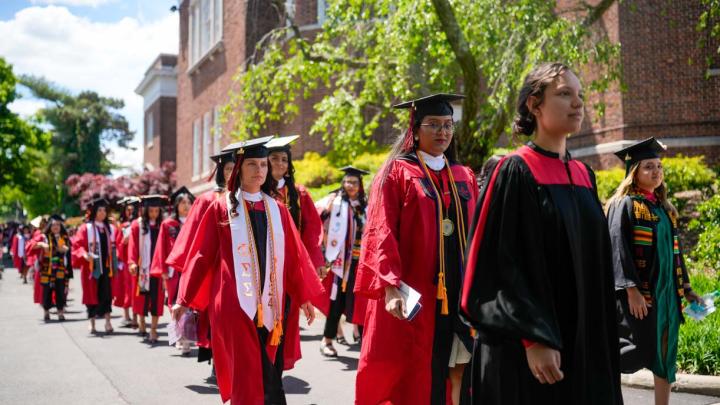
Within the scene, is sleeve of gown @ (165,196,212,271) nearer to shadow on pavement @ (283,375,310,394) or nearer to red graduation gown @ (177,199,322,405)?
red graduation gown @ (177,199,322,405)

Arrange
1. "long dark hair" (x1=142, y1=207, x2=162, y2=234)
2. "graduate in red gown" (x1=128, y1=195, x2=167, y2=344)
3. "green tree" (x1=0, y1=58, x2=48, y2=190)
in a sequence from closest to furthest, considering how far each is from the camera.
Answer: "graduate in red gown" (x1=128, y1=195, x2=167, y2=344) < "long dark hair" (x1=142, y1=207, x2=162, y2=234) < "green tree" (x1=0, y1=58, x2=48, y2=190)

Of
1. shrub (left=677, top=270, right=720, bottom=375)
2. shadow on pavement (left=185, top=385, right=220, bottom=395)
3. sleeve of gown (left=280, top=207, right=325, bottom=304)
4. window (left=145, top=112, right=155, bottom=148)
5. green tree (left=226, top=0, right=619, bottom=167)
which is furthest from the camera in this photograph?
window (left=145, top=112, right=155, bottom=148)

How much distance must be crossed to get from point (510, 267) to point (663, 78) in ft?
60.9

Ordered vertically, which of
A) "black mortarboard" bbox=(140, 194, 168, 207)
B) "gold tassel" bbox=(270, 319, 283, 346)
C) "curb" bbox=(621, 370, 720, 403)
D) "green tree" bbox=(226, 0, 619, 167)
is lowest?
"curb" bbox=(621, 370, 720, 403)

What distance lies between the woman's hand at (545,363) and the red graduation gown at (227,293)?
113 inches

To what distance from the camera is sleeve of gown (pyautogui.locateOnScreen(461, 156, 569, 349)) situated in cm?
286

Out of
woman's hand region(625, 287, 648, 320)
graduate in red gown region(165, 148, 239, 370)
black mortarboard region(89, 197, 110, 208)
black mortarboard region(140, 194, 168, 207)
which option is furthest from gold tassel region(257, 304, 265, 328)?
black mortarboard region(89, 197, 110, 208)

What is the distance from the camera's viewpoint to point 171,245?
10242mm

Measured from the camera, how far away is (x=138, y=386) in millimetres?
7555

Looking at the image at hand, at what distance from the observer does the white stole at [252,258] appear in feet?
18.1

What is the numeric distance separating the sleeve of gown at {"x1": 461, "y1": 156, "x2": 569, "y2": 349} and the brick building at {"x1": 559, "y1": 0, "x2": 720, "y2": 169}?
57.2 ft

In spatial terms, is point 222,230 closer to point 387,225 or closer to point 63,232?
point 387,225

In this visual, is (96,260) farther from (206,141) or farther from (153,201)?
(206,141)

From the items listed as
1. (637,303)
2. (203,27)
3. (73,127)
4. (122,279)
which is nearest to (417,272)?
(637,303)
